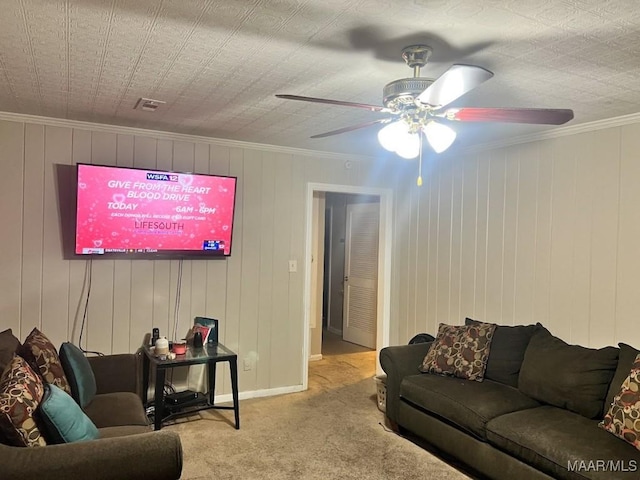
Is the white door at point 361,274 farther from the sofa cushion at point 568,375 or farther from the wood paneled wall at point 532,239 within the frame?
the sofa cushion at point 568,375

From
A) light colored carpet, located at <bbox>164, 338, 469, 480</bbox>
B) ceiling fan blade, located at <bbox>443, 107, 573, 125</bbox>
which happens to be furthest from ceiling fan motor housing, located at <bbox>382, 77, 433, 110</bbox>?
light colored carpet, located at <bbox>164, 338, 469, 480</bbox>

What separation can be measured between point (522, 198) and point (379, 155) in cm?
151

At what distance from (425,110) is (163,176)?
227 cm

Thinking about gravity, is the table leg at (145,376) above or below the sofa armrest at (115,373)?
below

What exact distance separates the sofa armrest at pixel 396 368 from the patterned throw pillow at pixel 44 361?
7.19ft

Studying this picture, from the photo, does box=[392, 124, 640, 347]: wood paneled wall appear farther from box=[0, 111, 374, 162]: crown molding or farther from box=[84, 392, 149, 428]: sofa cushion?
box=[84, 392, 149, 428]: sofa cushion

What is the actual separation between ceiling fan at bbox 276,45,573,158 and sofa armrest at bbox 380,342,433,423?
6.06 feet

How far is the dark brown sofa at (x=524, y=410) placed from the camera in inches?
93.9

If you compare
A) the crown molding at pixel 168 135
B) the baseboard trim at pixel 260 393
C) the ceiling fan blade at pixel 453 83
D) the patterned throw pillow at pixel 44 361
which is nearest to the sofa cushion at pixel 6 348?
the patterned throw pillow at pixel 44 361

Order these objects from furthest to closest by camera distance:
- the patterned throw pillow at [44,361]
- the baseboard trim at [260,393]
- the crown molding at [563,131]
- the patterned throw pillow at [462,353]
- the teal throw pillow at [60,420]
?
the baseboard trim at [260,393]
the patterned throw pillow at [462,353]
the crown molding at [563,131]
the patterned throw pillow at [44,361]
the teal throw pillow at [60,420]

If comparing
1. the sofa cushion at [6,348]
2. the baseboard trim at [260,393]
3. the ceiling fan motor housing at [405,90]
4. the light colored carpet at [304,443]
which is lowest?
the light colored carpet at [304,443]

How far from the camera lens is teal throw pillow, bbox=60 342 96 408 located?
2.80 meters

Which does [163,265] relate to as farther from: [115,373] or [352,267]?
[352,267]

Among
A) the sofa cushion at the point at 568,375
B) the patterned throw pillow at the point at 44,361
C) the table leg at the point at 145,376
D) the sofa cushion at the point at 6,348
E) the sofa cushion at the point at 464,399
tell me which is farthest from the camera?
the table leg at the point at 145,376
